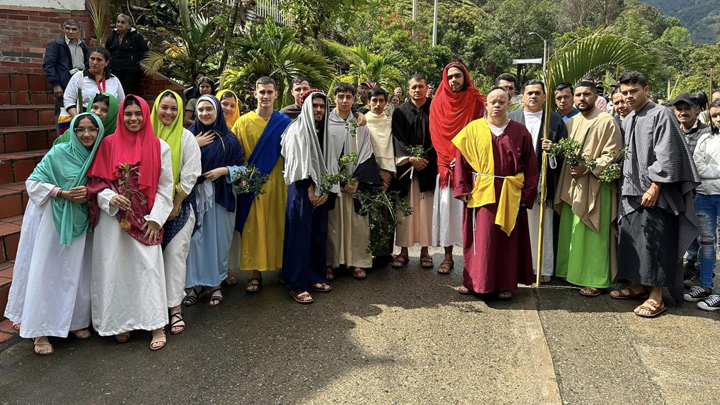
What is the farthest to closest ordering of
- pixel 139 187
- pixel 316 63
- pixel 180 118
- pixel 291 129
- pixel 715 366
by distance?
pixel 316 63 < pixel 291 129 < pixel 180 118 < pixel 139 187 < pixel 715 366

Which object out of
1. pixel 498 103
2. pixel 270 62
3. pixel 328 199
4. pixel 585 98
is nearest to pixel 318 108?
pixel 328 199

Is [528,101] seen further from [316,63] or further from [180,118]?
[316,63]

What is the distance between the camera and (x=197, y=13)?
997cm

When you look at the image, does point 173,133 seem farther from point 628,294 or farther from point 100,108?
point 628,294

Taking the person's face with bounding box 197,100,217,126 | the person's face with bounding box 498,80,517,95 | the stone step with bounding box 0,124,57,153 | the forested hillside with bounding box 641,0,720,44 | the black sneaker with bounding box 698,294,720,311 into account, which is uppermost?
the forested hillside with bounding box 641,0,720,44

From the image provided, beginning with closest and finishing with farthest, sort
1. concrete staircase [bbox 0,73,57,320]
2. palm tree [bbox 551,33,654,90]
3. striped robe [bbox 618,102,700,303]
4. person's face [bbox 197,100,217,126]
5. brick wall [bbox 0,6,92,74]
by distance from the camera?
striped robe [bbox 618,102,700,303]
person's face [bbox 197,100,217,126]
concrete staircase [bbox 0,73,57,320]
palm tree [bbox 551,33,654,90]
brick wall [bbox 0,6,92,74]

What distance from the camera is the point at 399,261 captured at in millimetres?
5547

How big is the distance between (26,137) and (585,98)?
19.8 ft

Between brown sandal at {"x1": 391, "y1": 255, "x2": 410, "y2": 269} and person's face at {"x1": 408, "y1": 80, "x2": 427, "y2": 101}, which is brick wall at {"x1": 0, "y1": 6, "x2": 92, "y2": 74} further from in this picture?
brown sandal at {"x1": 391, "y1": 255, "x2": 410, "y2": 269}

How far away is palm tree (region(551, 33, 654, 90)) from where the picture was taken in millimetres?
6281

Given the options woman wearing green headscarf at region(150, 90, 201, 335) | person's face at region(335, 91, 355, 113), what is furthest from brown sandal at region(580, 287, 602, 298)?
woman wearing green headscarf at region(150, 90, 201, 335)

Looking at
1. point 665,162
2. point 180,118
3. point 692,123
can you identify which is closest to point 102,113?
point 180,118

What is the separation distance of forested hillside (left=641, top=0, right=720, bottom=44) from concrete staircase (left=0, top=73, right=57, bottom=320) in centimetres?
14375

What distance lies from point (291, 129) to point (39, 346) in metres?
2.49
